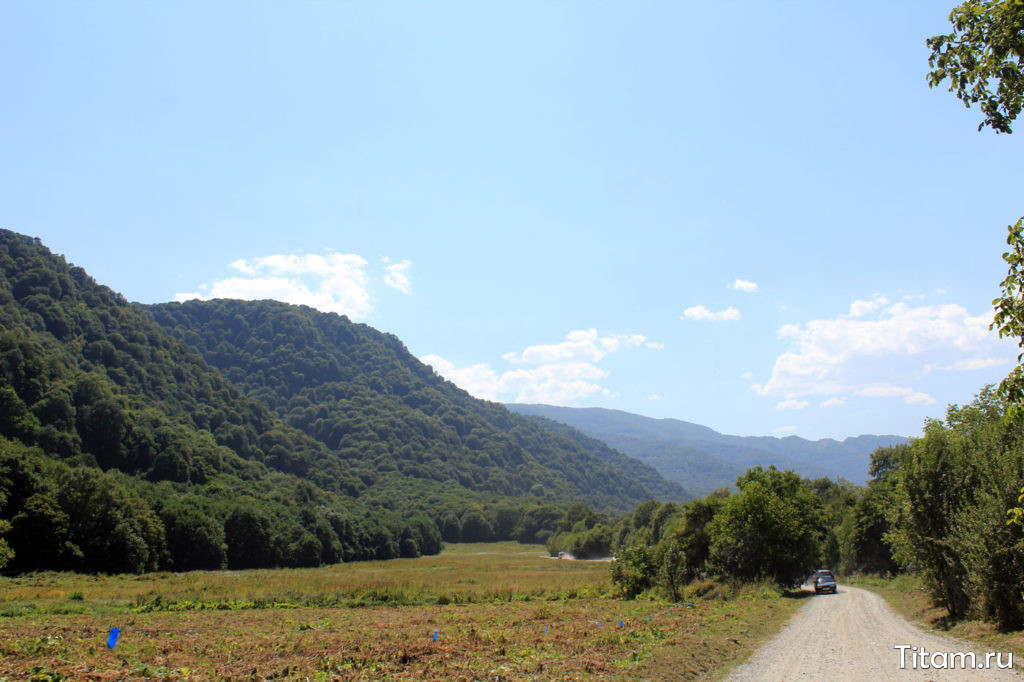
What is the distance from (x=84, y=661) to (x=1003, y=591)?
24.5 metres

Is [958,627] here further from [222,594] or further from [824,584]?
[222,594]

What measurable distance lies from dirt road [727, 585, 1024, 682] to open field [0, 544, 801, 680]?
980 millimetres

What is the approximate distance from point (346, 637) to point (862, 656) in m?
15.1

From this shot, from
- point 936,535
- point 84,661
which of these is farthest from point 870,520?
point 84,661

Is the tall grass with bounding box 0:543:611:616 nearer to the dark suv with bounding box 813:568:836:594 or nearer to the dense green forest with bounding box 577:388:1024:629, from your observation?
the dense green forest with bounding box 577:388:1024:629

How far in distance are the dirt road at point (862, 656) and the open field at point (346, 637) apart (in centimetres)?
98

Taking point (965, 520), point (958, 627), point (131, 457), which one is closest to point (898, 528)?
point (958, 627)

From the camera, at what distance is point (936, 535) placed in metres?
20.1

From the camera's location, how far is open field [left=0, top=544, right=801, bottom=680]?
13188 millimetres

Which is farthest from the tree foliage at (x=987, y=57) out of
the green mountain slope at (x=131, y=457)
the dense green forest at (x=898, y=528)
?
the green mountain slope at (x=131, y=457)

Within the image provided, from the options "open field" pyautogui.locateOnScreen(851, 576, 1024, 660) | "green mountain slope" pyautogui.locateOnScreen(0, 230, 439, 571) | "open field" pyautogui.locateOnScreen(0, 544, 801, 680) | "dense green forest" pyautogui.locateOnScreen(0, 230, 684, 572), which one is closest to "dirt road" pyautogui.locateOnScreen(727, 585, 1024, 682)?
"open field" pyautogui.locateOnScreen(851, 576, 1024, 660)

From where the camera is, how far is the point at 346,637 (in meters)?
18.6

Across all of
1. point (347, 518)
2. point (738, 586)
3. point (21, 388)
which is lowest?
point (347, 518)

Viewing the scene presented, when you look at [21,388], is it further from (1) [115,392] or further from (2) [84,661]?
(2) [84,661]
